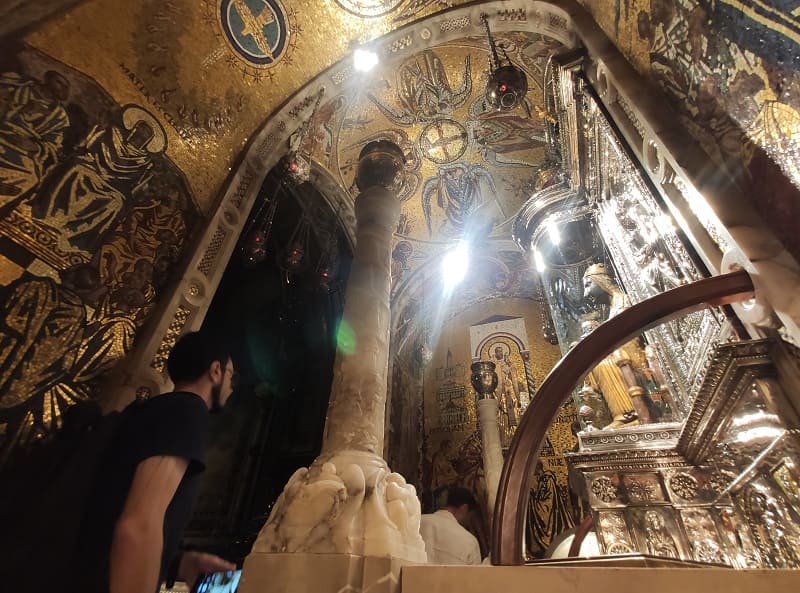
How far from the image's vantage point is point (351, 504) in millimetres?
1514

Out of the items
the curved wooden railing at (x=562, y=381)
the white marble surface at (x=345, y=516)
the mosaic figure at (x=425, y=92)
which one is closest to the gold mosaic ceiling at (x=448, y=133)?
the mosaic figure at (x=425, y=92)

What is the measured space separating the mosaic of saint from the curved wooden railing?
10.6 feet

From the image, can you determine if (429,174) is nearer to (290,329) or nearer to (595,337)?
(290,329)

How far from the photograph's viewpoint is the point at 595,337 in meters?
1.47

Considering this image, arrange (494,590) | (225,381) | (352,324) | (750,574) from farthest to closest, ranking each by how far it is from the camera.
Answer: (352,324), (225,381), (494,590), (750,574)

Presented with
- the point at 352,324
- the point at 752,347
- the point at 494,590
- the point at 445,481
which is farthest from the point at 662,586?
the point at 445,481

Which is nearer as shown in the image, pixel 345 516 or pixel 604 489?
pixel 345 516

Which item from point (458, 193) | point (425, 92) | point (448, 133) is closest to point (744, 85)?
point (425, 92)

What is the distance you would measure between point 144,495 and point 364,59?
237 inches

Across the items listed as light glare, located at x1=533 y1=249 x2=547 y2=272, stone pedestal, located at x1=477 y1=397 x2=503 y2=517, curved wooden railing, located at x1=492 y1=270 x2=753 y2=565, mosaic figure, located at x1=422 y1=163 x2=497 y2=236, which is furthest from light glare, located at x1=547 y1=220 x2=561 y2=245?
curved wooden railing, located at x1=492 y1=270 x2=753 y2=565

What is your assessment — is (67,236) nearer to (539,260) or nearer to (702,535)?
(702,535)

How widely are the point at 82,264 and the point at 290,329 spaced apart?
493 centimetres

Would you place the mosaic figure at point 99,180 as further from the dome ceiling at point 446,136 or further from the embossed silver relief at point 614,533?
the embossed silver relief at point 614,533

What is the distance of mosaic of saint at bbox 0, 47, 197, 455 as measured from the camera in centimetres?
280
